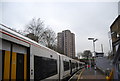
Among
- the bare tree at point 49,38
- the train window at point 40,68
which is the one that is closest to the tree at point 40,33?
the bare tree at point 49,38

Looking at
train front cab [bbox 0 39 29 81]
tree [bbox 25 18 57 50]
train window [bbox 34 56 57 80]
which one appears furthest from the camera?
tree [bbox 25 18 57 50]

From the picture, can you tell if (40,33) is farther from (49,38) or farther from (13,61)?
(13,61)

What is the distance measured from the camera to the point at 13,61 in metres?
4.34

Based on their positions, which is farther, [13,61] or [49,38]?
[49,38]

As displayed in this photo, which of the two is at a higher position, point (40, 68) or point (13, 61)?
point (13, 61)

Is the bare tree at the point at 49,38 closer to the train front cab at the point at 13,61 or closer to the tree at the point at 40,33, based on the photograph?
the tree at the point at 40,33

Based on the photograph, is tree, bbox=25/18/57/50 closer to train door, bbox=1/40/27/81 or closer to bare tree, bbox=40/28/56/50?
bare tree, bbox=40/28/56/50

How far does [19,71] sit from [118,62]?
2813 millimetres

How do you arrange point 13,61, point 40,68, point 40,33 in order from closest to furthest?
point 13,61 → point 40,68 → point 40,33

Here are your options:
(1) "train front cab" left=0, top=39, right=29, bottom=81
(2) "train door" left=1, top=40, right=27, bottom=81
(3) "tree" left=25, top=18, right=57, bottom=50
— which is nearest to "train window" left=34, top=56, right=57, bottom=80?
(1) "train front cab" left=0, top=39, right=29, bottom=81

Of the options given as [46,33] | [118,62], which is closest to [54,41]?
[46,33]

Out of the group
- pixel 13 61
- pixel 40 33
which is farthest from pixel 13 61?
pixel 40 33

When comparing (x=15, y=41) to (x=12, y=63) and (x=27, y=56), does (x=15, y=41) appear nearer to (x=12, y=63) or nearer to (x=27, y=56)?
(x=12, y=63)

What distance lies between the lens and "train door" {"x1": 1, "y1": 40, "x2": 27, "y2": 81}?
3.97 metres
